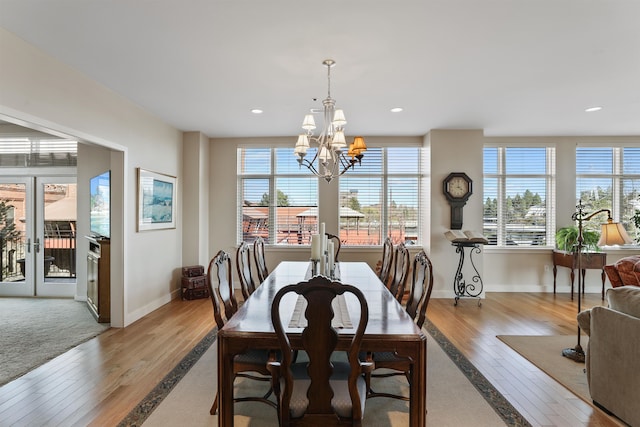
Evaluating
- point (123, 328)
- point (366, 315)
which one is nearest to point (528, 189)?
point (366, 315)

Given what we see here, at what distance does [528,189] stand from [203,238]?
19.4 feet

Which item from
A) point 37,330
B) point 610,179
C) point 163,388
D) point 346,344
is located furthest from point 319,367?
point 610,179

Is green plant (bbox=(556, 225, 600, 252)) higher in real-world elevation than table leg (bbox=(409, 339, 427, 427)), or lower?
higher

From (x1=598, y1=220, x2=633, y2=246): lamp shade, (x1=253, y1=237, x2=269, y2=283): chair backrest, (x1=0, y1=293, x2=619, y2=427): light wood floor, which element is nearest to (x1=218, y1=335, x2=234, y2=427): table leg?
(x1=0, y1=293, x2=619, y2=427): light wood floor

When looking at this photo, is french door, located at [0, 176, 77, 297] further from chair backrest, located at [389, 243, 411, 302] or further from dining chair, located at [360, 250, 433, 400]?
dining chair, located at [360, 250, 433, 400]

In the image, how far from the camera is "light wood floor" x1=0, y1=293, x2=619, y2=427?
225 cm

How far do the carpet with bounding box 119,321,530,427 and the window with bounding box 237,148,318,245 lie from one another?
3.11m

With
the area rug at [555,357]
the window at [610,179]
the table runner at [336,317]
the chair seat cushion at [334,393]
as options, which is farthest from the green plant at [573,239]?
the chair seat cushion at [334,393]

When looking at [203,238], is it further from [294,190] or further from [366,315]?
[366,315]

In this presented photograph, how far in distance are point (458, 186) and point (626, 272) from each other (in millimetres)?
2344

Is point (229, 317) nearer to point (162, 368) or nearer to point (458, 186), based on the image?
point (162, 368)

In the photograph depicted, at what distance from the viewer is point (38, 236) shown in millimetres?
5133

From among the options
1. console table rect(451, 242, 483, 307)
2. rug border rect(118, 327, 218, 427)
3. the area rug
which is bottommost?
the area rug

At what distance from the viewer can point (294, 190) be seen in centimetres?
594
